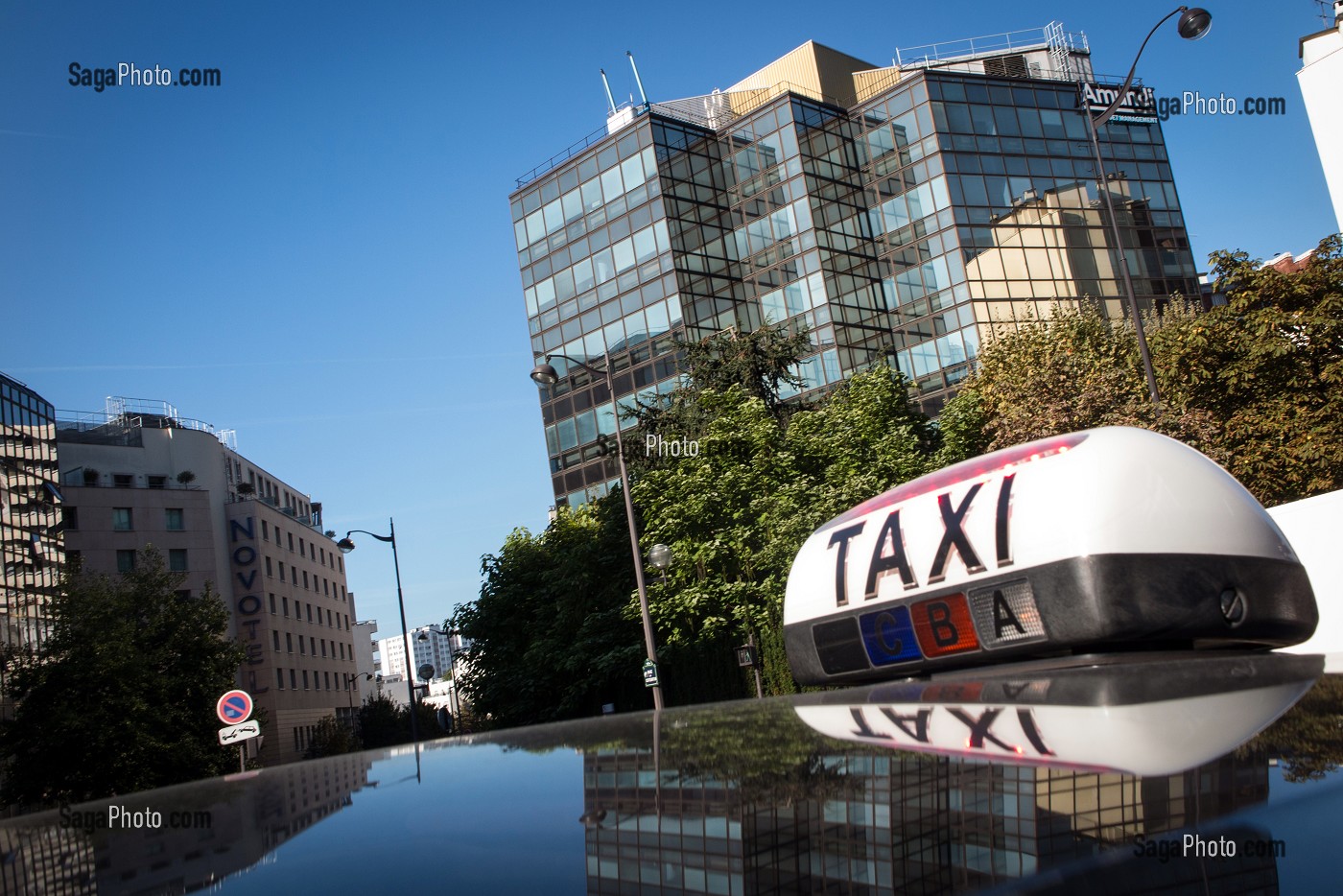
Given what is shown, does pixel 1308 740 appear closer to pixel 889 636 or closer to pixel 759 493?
pixel 889 636

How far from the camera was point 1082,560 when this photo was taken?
11281 mm

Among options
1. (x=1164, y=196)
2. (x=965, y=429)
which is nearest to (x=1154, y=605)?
(x=965, y=429)

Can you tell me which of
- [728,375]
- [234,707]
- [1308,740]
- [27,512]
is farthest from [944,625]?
[27,512]

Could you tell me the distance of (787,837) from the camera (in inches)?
95.0

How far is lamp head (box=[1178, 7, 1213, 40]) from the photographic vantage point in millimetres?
23281

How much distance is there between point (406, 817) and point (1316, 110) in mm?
52578

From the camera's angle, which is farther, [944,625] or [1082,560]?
[944,625]

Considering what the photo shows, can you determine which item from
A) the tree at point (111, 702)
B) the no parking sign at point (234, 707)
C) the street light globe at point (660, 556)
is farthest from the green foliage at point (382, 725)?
the no parking sign at point (234, 707)

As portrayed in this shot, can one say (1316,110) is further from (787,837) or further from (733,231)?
(787,837)

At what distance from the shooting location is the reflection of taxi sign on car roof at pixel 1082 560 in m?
11.1

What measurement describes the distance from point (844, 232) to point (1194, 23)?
33.1m

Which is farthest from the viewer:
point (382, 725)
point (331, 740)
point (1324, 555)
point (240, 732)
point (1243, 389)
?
point (382, 725)

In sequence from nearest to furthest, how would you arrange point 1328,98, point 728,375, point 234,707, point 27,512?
point 234,707 < point 728,375 < point 1328,98 < point 27,512

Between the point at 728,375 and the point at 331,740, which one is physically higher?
the point at 728,375
